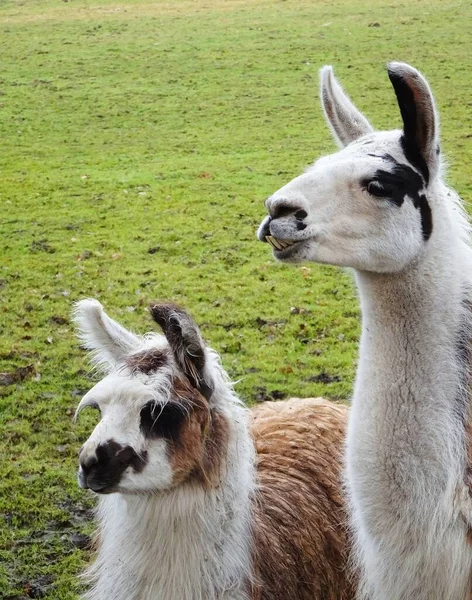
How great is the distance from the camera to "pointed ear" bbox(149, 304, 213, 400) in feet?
11.8

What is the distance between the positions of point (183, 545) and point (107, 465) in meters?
0.60

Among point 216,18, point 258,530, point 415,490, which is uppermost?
point 415,490

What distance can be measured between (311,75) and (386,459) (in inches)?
723

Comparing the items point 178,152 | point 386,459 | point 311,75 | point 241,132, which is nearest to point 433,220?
point 386,459

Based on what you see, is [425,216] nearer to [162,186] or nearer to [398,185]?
[398,185]

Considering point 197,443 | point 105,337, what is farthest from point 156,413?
point 105,337

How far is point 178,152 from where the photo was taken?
15.3 m

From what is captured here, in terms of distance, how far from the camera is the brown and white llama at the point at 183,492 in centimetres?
360

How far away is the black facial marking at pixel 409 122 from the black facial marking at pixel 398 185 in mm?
41

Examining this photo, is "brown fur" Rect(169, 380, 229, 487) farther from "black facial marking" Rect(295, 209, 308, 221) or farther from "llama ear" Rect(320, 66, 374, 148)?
"llama ear" Rect(320, 66, 374, 148)

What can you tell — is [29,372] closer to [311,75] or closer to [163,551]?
[163,551]

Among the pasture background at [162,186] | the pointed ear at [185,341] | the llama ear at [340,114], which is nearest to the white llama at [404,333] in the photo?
the llama ear at [340,114]

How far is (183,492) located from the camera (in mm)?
3758

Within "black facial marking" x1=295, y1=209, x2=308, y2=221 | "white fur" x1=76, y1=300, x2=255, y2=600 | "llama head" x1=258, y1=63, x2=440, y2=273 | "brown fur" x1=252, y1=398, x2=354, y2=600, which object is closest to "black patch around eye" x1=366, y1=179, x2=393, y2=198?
"llama head" x1=258, y1=63, x2=440, y2=273
